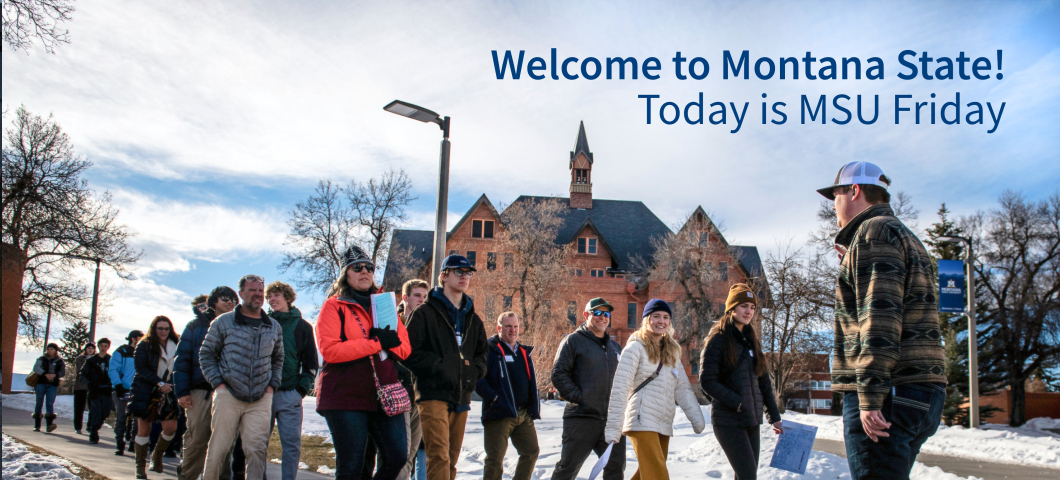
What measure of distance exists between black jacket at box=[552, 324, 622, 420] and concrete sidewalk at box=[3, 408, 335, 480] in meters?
3.48

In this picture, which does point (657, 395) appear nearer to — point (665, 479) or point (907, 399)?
point (665, 479)

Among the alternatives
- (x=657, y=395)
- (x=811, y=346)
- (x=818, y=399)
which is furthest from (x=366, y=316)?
(x=818, y=399)

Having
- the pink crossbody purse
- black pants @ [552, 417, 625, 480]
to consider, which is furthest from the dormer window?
the pink crossbody purse

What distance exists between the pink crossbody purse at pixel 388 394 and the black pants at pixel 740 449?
2.75 metres

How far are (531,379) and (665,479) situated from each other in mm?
2357

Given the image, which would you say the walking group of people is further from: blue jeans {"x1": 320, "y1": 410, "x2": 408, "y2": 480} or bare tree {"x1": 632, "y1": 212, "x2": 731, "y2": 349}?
bare tree {"x1": 632, "y1": 212, "x2": 731, "y2": 349}

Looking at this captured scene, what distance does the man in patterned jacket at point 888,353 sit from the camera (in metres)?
3.40

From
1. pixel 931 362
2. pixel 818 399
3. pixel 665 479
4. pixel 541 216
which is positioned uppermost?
pixel 541 216

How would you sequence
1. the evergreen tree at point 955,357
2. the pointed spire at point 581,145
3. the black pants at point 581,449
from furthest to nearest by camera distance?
the pointed spire at point 581,145 < the evergreen tree at point 955,357 < the black pants at point 581,449

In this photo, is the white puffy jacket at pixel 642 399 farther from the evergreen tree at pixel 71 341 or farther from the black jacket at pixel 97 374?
the evergreen tree at pixel 71 341

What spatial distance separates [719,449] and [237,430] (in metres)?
6.72

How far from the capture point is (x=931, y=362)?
3424 mm

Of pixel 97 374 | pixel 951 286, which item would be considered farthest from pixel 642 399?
pixel 951 286

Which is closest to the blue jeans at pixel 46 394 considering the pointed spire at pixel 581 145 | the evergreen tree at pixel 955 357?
the evergreen tree at pixel 955 357
